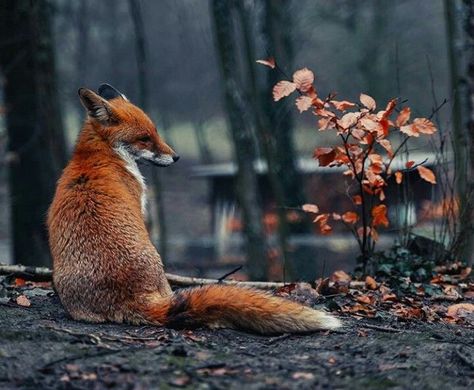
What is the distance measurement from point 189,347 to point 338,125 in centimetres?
306

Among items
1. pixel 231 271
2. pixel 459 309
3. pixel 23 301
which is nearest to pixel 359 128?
pixel 459 309

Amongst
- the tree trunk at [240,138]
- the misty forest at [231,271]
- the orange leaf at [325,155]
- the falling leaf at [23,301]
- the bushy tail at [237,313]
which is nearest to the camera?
the misty forest at [231,271]

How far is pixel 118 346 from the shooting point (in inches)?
197

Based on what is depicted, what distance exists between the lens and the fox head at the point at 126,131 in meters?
6.78

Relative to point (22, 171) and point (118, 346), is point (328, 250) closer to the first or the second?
point (22, 171)

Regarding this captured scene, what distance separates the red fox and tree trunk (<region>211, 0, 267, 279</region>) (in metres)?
7.02

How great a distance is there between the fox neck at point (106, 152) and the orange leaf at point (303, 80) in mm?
1699

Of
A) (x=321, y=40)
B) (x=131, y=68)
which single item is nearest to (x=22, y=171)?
(x=321, y=40)

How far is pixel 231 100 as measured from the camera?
1352 cm

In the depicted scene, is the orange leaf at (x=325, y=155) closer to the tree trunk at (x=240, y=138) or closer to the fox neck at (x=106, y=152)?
the fox neck at (x=106, y=152)

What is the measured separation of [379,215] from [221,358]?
3635mm

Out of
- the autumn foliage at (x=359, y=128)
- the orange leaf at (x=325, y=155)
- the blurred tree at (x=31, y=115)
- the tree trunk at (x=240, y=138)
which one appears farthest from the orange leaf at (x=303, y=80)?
the blurred tree at (x=31, y=115)

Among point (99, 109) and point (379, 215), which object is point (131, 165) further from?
point (379, 215)

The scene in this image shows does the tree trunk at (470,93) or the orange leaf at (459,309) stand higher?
the tree trunk at (470,93)
